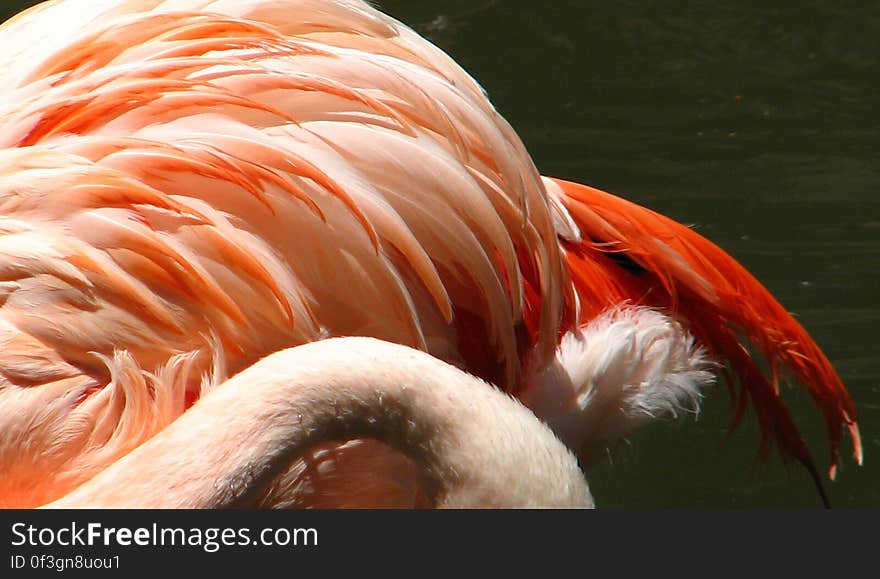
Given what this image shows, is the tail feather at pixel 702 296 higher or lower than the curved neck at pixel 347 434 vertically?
lower

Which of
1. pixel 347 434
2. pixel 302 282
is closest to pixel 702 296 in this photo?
pixel 302 282

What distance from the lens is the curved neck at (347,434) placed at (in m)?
1.57

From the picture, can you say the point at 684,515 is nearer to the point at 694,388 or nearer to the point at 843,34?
the point at 694,388

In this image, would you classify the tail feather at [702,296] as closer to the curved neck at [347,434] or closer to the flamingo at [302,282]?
the flamingo at [302,282]

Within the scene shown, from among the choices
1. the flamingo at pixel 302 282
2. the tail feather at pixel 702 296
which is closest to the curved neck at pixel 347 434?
the flamingo at pixel 302 282

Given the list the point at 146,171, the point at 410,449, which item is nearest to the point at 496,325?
the point at 410,449

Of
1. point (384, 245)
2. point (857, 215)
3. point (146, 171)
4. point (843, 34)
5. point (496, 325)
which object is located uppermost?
point (146, 171)

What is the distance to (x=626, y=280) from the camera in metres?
2.39

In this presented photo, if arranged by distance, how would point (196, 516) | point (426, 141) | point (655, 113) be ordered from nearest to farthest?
point (196, 516) → point (426, 141) → point (655, 113)

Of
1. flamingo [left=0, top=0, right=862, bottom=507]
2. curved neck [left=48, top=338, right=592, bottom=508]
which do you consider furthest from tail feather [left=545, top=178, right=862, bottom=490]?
curved neck [left=48, top=338, right=592, bottom=508]

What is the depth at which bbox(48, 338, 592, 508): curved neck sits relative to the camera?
157 centimetres

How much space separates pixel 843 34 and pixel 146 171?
300 centimetres

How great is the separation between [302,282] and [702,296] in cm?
82

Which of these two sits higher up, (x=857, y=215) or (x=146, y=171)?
(x=146, y=171)
